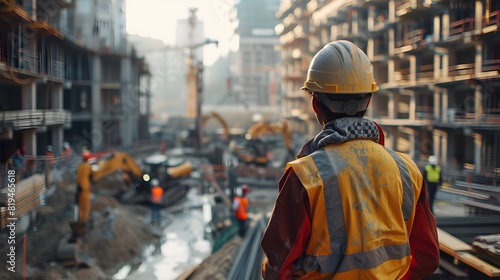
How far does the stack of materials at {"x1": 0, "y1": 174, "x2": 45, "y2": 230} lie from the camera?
3.18 metres

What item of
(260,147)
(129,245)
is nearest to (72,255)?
(129,245)

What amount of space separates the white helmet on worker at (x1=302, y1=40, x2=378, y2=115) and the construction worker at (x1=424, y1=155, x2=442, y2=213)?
5246mm

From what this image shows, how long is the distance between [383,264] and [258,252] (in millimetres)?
4092

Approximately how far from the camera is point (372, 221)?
1725 millimetres

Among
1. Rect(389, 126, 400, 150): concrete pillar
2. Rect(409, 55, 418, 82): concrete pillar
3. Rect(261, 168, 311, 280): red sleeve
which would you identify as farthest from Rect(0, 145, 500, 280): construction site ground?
Rect(409, 55, 418, 82): concrete pillar

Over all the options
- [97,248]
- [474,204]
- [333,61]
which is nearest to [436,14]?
[474,204]

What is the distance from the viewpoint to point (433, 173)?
7.39 metres

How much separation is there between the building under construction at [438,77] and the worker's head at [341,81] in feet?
6.15

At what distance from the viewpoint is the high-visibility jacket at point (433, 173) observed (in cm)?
713

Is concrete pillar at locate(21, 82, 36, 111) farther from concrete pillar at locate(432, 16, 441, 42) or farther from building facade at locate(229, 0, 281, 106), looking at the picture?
building facade at locate(229, 0, 281, 106)

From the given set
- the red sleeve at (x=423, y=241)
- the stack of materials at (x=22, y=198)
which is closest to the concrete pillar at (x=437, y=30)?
the red sleeve at (x=423, y=241)

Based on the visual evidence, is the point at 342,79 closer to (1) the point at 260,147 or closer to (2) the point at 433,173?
(2) the point at 433,173

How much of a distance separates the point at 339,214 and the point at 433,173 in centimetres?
640

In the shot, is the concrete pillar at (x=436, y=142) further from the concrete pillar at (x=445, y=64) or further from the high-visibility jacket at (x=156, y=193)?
the high-visibility jacket at (x=156, y=193)
